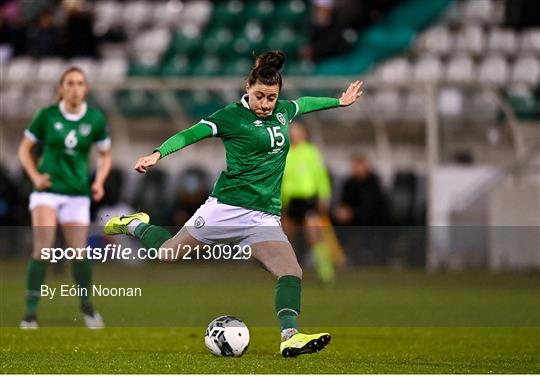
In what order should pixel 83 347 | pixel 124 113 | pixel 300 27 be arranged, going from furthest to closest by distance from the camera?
1. pixel 300 27
2. pixel 124 113
3. pixel 83 347

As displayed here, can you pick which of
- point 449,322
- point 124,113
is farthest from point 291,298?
point 124,113

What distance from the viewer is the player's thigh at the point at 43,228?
12.3 m

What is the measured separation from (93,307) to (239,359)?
331 cm

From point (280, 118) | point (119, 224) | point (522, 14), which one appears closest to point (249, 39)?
point (522, 14)

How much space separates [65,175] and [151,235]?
2.70 m

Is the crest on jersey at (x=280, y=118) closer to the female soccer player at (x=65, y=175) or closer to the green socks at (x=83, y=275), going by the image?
the female soccer player at (x=65, y=175)

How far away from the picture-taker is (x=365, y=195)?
20.8 meters

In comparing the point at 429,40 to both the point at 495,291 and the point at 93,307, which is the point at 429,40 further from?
the point at 93,307

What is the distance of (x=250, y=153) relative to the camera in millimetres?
9609

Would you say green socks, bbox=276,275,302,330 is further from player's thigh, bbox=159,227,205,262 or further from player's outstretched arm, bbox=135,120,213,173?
player's outstretched arm, bbox=135,120,213,173

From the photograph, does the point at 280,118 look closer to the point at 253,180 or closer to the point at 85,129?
the point at 253,180

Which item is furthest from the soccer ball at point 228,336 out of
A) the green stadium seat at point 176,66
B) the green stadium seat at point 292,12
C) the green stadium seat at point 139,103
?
the green stadium seat at point 292,12


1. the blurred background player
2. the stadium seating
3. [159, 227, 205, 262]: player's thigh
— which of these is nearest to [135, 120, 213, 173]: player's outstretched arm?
[159, 227, 205, 262]: player's thigh

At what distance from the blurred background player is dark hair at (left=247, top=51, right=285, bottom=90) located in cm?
900
